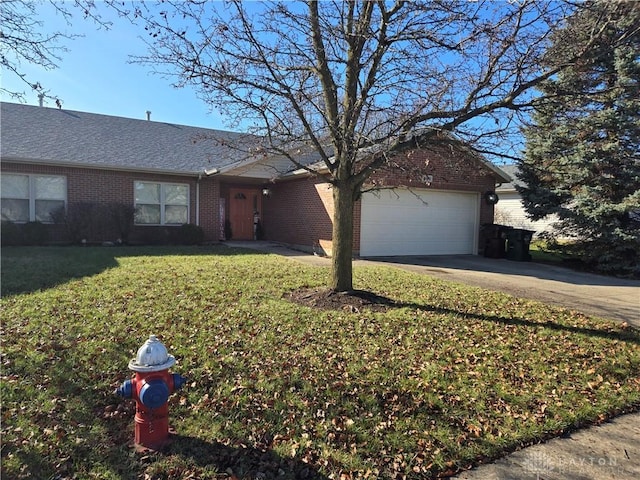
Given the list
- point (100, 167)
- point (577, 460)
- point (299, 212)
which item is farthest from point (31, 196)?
point (577, 460)

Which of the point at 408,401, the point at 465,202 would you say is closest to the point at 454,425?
the point at 408,401

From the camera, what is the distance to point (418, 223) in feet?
47.2

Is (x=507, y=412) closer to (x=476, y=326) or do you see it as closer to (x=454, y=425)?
(x=454, y=425)

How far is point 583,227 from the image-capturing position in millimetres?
12945

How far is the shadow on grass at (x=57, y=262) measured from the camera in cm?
723

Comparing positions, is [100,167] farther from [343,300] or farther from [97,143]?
[343,300]

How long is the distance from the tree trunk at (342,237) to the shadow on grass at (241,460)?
13.5ft

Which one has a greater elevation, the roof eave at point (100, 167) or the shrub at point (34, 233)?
the roof eave at point (100, 167)

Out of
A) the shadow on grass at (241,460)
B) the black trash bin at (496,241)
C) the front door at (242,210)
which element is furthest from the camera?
the front door at (242,210)

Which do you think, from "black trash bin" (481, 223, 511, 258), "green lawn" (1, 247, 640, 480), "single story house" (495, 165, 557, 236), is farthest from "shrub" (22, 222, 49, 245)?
"single story house" (495, 165, 557, 236)

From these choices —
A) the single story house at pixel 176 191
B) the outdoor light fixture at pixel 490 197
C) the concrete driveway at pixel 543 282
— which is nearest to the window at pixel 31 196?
the single story house at pixel 176 191

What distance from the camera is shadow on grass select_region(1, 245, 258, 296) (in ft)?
23.7

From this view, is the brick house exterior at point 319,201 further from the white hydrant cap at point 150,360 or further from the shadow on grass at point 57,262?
the white hydrant cap at point 150,360

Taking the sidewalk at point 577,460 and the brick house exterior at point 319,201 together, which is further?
the brick house exterior at point 319,201
